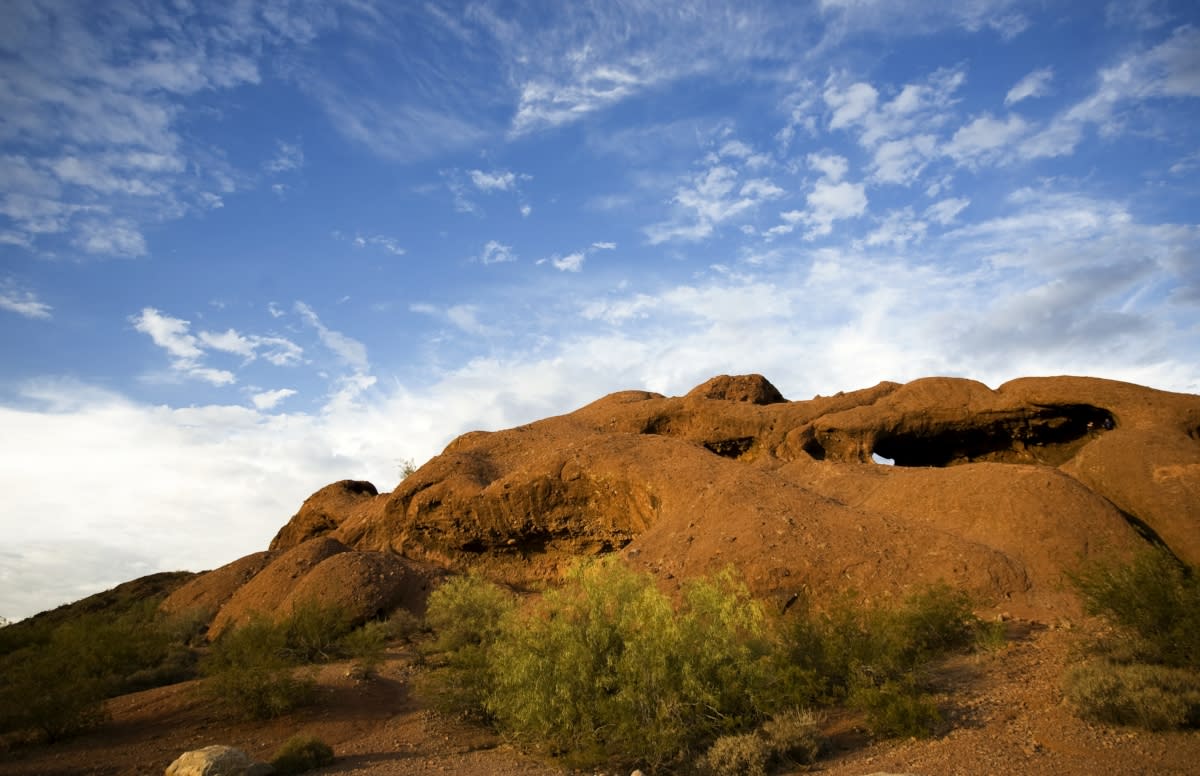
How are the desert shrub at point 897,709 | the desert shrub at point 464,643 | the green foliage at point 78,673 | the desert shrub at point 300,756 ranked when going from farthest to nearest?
1. the desert shrub at point 464,643
2. the green foliage at point 78,673
3. the desert shrub at point 300,756
4. the desert shrub at point 897,709

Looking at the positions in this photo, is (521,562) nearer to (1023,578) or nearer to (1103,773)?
(1023,578)

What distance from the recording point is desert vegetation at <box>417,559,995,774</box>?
385 inches

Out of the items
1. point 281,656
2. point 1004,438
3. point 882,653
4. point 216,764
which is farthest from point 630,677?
point 1004,438

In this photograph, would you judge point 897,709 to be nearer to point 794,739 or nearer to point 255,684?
point 794,739

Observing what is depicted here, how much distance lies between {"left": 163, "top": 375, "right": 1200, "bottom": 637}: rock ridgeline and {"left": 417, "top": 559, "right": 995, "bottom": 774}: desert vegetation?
13.1ft

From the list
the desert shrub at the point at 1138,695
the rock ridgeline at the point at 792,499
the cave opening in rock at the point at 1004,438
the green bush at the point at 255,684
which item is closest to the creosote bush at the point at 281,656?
the green bush at the point at 255,684

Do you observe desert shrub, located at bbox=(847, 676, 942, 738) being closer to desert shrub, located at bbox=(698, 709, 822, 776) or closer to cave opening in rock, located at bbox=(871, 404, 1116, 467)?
desert shrub, located at bbox=(698, 709, 822, 776)

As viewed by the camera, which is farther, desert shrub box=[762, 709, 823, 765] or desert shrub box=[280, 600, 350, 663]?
desert shrub box=[280, 600, 350, 663]

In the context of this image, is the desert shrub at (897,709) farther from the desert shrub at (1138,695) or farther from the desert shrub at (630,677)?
the desert shrub at (1138,695)

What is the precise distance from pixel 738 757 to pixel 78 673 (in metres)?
12.2

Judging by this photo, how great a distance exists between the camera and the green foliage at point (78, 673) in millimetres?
12641

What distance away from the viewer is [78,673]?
46.5 feet

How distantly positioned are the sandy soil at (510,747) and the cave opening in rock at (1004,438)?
13.0 m

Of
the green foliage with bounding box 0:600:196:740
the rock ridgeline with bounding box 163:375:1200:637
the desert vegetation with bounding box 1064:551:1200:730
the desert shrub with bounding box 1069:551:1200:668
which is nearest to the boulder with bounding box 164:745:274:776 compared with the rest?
the green foliage with bounding box 0:600:196:740
